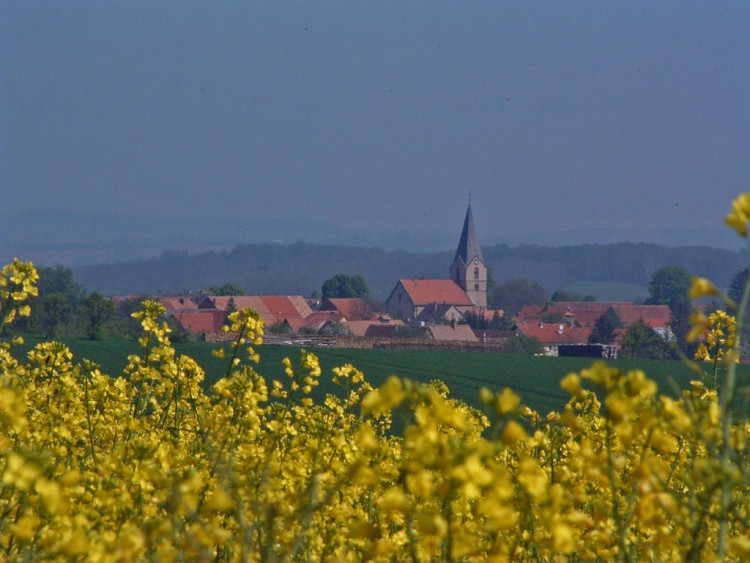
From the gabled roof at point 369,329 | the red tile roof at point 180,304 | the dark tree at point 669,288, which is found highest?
the dark tree at point 669,288

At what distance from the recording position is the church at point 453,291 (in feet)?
439

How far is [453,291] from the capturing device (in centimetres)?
13800

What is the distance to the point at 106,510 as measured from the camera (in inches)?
108

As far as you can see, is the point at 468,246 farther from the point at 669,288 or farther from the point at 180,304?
the point at 180,304

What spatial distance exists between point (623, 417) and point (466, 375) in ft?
94.4

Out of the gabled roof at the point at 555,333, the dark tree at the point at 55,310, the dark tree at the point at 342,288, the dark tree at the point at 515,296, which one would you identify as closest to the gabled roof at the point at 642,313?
the gabled roof at the point at 555,333

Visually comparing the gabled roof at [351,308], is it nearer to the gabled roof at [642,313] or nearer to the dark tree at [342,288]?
the dark tree at [342,288]

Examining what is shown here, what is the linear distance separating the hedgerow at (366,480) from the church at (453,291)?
406 ft

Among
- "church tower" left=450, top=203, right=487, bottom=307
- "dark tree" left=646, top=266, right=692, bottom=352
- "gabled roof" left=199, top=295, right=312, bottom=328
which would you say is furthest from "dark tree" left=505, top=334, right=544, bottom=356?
"church tower" left=450, top=203, right=487, bottom=307

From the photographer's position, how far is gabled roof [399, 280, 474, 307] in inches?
5330

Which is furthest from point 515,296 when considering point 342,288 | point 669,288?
point 342,288

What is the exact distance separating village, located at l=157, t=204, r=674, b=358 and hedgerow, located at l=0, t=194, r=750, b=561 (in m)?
38.8

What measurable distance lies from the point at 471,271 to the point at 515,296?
15.5 m

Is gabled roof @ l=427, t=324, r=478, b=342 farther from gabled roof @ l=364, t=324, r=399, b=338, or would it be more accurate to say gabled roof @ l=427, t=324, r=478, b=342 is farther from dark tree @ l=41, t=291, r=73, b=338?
dark tree @ l=41, t=291, r=73, b=338
